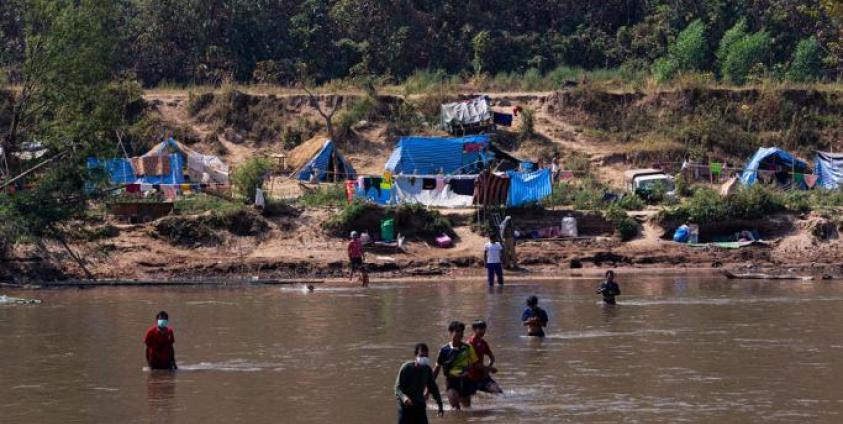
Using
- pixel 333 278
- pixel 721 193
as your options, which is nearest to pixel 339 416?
pixel 333 278

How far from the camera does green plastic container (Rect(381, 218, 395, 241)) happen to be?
121ft

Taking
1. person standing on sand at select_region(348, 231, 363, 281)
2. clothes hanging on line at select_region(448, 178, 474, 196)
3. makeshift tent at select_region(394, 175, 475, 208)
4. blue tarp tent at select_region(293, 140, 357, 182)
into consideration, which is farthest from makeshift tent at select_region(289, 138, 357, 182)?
person standing on sand at select_region(348, 231, 363, 281)

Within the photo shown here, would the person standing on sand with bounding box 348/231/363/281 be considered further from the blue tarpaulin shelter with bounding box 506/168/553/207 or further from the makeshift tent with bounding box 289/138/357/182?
the makeshift tent with bounding box 289/138/357/182

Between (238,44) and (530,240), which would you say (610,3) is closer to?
(238,44)

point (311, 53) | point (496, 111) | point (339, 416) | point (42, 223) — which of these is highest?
point (311, 53)

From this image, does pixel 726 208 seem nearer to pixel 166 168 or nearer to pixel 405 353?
pixel 166 168

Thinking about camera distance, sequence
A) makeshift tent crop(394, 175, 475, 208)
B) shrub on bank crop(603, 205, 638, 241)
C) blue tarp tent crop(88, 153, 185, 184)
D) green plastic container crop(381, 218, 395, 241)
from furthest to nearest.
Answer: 1. blue tarp tent crop(88, 153, 185, 184)
2. makeshift tent crop(394, 175, 475, 208)
3. shrub on bank crop(603, 205, 638, 241)
4. green plastic container crop(381, 218, 395, 241)

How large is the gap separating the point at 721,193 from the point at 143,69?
26.4m

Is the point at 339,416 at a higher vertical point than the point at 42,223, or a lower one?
lower

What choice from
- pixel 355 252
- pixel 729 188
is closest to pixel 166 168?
pixel 355 252

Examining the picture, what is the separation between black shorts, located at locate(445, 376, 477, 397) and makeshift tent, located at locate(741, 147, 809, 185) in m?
27.1

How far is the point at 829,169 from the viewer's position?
4334 centimetres

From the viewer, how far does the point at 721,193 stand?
3947cm

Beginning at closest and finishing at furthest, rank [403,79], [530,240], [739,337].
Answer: [739,337] → [530,240] → [403,79]
